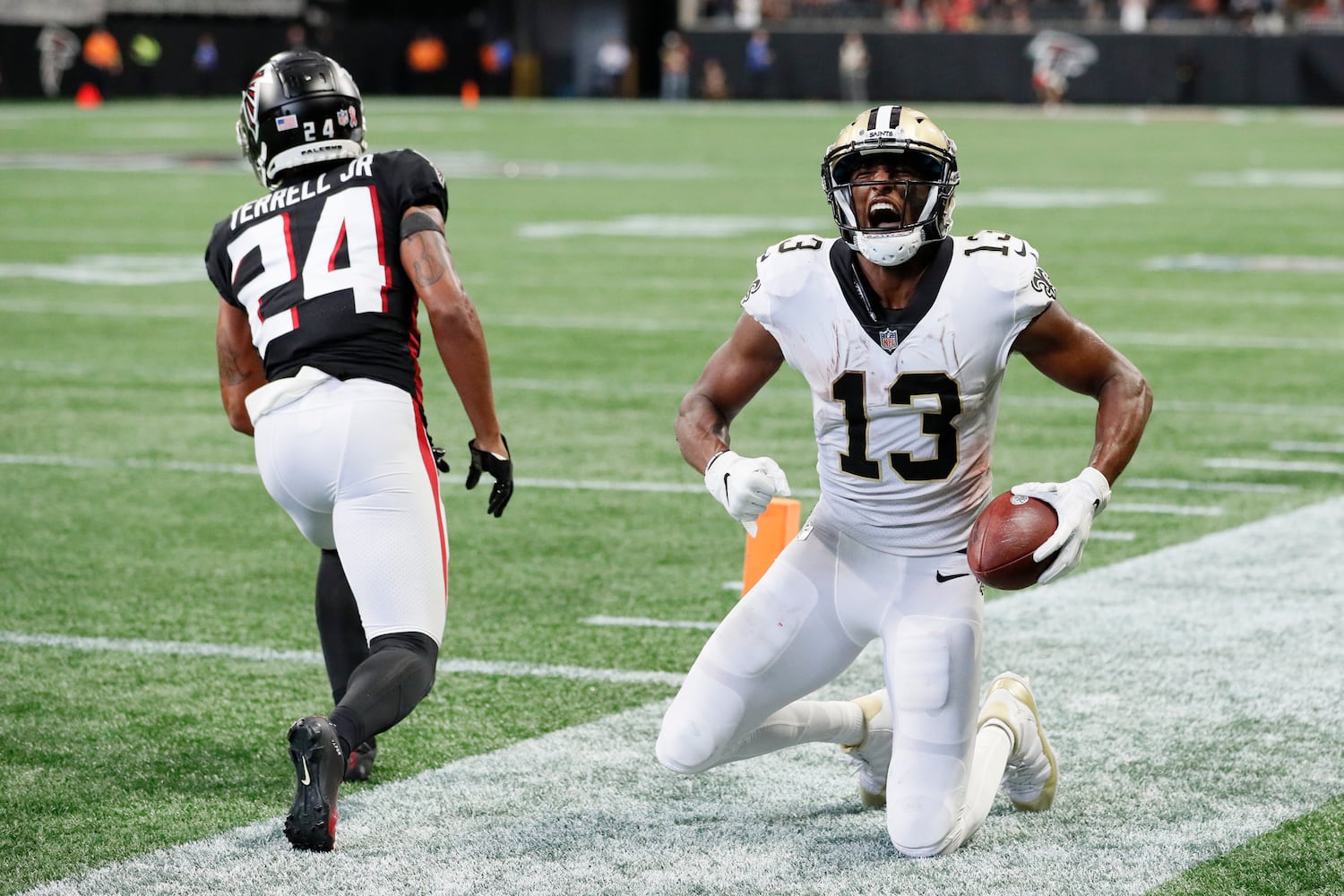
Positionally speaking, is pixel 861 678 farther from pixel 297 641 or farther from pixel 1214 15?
pixel 1214 15

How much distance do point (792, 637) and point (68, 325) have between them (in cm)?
870

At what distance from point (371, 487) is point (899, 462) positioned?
105cm

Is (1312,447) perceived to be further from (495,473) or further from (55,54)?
(55,54)

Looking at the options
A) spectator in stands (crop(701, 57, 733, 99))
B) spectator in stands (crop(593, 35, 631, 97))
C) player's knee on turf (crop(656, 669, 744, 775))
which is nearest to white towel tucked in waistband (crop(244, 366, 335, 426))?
player's knee on turf (crop(656, 669, 744, 775))

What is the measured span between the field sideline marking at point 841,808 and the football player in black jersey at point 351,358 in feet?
0.98

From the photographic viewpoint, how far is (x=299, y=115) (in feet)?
14.3

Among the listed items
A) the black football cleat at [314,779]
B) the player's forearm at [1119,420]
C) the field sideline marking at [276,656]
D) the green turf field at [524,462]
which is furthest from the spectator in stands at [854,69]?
the black football cleat at [314,779]

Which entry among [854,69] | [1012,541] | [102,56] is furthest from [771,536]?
[102,56]

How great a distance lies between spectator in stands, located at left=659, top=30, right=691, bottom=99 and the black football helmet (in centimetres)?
4137

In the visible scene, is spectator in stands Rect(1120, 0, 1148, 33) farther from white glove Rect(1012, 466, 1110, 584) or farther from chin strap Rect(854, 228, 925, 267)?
white glove Rect(1012, 466, 1110, 584)

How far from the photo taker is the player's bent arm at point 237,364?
14.9 feet

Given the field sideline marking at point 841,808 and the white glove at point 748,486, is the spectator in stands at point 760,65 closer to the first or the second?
the field sideline marking at point 841,808

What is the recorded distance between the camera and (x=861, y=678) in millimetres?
5250

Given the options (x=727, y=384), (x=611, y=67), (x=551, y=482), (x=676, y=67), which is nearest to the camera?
(x=727, y=384)
